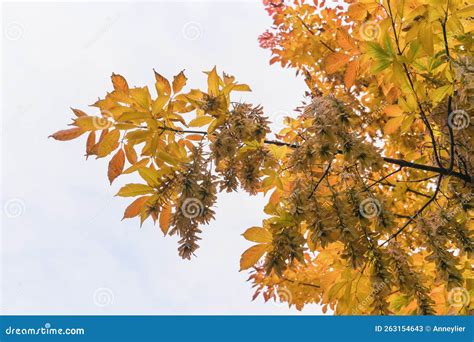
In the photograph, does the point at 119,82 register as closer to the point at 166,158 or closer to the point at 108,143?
the point at 108,143

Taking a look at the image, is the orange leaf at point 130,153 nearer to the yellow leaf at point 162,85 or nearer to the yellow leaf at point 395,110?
the yellow leaf at point 162,85

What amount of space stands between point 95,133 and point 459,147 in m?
1.57

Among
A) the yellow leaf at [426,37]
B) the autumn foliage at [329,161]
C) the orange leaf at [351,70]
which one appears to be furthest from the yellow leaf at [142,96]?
the yellow leaf at [426,37]

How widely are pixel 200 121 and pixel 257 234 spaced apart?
1.69 feet

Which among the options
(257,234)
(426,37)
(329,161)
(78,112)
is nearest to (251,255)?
(257,234)

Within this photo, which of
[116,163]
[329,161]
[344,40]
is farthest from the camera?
[344,40]

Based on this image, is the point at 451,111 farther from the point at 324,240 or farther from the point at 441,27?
the point at 324,240

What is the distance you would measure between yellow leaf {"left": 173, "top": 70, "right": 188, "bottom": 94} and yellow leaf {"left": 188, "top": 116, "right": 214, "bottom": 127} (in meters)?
0.16

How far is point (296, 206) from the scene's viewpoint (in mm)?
1533

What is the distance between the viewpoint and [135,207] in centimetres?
170

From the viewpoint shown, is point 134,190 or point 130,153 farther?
point 130,153

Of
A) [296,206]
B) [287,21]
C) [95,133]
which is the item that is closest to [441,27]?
[296,206]

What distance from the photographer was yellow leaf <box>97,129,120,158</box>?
173 centimetres

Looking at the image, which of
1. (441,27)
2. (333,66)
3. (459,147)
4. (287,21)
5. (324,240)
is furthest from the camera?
(287,21)
